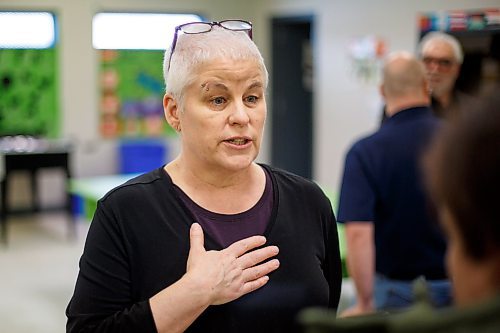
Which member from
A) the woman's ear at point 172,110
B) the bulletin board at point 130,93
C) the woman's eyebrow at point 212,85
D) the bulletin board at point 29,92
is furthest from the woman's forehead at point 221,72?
the bulletin board at point 130,93

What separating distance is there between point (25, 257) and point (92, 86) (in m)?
2.61

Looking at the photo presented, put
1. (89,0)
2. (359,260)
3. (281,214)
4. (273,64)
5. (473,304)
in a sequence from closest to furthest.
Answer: (473,304)
(281,214)
(359,260)
(89,0)
(273,64)

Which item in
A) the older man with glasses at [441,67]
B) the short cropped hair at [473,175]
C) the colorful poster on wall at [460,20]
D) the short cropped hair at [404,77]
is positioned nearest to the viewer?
the short cropped hair at [473,175]

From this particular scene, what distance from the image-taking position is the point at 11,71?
769 centimetres

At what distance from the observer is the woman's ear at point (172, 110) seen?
161 cm

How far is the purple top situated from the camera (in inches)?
60.3

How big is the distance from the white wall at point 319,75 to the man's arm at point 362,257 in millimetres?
4793

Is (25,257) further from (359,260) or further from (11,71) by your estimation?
(359,260)

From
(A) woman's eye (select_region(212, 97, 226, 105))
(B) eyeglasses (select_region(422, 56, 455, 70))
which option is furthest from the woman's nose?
(B) eyeglasses (select_region(422, 56, 455, 70))

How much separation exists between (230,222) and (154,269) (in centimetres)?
20

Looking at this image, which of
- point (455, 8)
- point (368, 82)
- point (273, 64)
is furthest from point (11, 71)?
point (455, 8)

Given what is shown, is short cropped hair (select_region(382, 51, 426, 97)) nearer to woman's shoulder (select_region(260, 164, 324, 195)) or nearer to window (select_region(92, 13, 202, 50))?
woman's shoulder (select_region(260, 164, 324, 195))

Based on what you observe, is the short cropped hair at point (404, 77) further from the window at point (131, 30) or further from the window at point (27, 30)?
the window at point (27, 30)

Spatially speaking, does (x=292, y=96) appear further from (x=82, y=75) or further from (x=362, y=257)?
(x=362, y=257)
